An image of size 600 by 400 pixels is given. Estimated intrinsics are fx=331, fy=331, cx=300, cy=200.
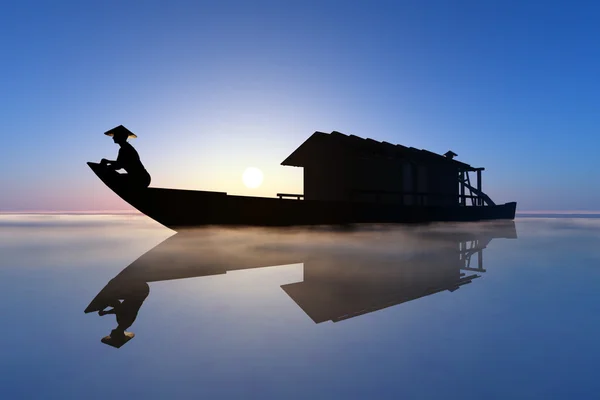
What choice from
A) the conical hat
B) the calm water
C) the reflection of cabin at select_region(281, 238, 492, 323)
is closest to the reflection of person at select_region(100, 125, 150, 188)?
the conical hat

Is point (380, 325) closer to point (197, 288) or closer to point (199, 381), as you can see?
point (199, 381)

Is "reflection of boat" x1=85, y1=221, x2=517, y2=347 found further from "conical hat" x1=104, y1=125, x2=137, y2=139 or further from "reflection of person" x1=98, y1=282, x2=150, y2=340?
"conical hat" x1=104, y1=125, x2=137, y2=139

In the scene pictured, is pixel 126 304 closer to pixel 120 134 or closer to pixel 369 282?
pixel 369 282

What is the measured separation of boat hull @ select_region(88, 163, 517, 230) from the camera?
453 inches

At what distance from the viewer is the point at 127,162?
35.6ft

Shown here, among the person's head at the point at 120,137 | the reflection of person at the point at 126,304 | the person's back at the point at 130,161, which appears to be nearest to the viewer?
the reflection of person at the point at 126,304

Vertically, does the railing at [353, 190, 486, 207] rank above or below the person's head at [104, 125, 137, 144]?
below

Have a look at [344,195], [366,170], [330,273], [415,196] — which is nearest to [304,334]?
[330,273]

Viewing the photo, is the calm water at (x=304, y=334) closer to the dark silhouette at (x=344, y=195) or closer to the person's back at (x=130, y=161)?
the person's back at (x=130, y=161)

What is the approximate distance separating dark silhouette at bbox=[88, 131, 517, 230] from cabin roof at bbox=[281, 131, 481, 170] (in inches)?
2.0

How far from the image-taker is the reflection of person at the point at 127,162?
1060 cm

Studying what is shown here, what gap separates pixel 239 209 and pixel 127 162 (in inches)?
174

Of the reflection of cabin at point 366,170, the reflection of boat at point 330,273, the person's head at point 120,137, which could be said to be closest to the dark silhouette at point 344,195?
the reflection of cabin at point 366,170

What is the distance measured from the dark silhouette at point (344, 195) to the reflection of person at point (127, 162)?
30cm
